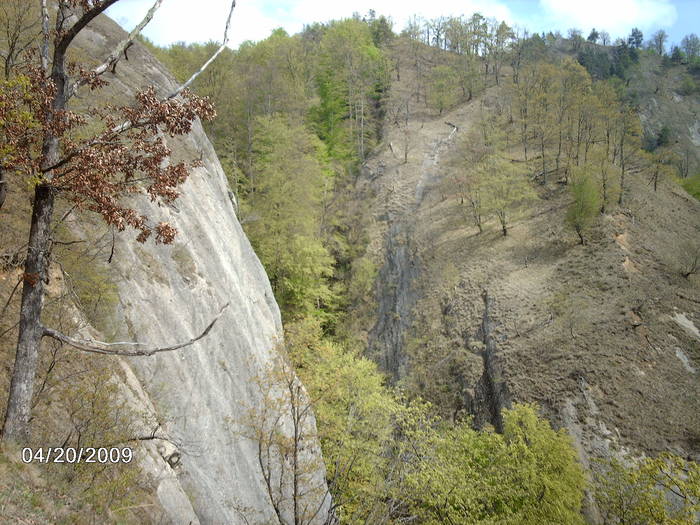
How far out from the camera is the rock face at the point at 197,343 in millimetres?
11461

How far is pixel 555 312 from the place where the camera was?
2475 cm

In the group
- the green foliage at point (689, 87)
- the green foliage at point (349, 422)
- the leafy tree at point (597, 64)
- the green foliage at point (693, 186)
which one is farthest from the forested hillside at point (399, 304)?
the green foliage at point (689, 87)

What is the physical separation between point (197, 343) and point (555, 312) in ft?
65.1

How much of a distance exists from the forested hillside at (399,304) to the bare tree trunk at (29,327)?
51 cm

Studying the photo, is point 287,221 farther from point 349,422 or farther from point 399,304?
point 349,422

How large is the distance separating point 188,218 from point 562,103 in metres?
35.8

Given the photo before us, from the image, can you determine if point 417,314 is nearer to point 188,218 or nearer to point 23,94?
point 188,218

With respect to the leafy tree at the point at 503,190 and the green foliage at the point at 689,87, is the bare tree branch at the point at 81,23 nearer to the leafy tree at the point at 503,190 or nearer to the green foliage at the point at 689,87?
the leafy tree at the point at 503,190

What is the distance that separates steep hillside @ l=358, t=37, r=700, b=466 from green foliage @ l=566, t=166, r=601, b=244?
2.94 feet

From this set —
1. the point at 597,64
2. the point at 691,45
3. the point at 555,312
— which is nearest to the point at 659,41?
the point at 691,45

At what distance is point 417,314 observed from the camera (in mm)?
30297

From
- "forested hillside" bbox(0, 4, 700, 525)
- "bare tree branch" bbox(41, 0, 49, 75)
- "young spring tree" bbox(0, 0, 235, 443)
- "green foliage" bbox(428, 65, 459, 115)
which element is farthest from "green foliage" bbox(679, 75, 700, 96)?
"bare tree branch" bbox(41, 0, 49, 75)

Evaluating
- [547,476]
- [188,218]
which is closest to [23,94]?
[188,218]

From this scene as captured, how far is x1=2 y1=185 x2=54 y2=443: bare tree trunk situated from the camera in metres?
6.38
